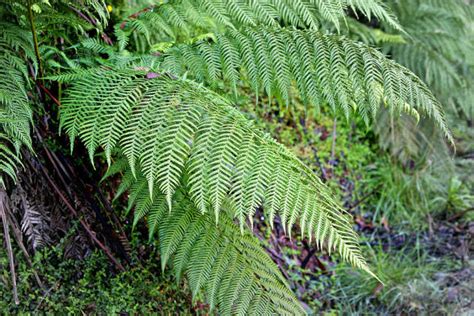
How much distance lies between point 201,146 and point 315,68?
1.85 feet

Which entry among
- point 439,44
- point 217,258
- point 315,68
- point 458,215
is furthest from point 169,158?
point 439,44

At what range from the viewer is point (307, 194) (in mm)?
1711

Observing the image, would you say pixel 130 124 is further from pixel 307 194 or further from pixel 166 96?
pixel 307 194

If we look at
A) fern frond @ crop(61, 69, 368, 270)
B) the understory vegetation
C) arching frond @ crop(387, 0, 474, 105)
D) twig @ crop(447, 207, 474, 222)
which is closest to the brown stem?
the understory vegetation

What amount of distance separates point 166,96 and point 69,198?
1.94 ft

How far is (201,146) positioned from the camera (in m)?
1.72

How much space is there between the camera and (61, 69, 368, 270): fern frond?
5.51 feet

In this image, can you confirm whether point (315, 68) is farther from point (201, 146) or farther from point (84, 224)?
point (84, 224)

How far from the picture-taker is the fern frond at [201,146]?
1.68 m

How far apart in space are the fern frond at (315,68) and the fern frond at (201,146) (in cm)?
25

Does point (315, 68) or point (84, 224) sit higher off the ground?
point (315, 68)

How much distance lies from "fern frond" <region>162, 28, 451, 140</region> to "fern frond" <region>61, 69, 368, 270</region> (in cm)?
25

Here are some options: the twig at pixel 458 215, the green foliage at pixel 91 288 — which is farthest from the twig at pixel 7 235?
the twig at pixel 458 215

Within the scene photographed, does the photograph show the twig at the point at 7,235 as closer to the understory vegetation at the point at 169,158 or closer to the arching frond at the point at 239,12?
the understory vegetation at the point at 169,158
